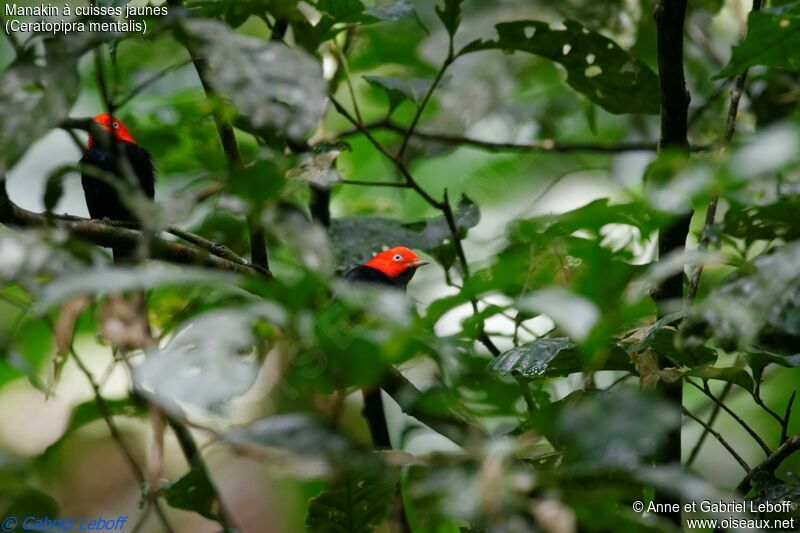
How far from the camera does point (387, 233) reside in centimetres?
338

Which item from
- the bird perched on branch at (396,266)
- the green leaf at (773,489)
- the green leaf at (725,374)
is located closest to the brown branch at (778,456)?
the green leaf at (773,489)

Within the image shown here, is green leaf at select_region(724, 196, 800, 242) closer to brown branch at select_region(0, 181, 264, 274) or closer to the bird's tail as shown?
brown branch at select_region(0, 181, 264, 274)

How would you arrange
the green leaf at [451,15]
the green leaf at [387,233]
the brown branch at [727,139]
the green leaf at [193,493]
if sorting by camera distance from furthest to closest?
the green leaf at [387,233], the green leaf at [451,15], the brown branch at [727,139], the green leaf at [193,493]

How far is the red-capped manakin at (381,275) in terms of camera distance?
3.00 m

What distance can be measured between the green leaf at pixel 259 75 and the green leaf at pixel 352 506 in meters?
0.88

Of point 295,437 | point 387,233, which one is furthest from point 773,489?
point 387,233

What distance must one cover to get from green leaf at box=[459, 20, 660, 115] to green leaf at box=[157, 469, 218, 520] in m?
1.74

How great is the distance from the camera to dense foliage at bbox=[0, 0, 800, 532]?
120cm

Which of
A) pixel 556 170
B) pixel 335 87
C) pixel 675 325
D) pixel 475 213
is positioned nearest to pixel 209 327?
pixel 675 325

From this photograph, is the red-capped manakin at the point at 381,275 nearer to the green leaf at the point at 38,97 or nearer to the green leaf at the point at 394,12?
the green leaf at the point at 394,12

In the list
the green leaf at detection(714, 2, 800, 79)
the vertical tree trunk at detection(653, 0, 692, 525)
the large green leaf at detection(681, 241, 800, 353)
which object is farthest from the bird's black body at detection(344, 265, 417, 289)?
the large green leaf at detection(681, 241, 800, 353)

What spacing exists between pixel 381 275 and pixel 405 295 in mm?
2378

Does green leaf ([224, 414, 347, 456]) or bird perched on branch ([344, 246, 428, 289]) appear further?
bird perched on branch ([344, 246, 428, 289])

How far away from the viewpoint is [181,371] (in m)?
1.18
